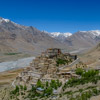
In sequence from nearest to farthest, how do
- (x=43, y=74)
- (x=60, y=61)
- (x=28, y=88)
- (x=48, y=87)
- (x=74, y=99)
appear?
(x=74, y=99) < (x=48, y=87) < (x=28, y=88) < (x=43, y=74) < (x=60, y=61)

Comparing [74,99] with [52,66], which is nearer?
[74,99]

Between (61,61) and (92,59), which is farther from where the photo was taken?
(92,59)

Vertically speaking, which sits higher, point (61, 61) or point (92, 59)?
point (92, 59)

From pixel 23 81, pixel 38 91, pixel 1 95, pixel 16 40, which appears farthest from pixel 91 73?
pixel 16 40

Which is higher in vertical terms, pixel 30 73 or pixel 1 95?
pixel 30 73

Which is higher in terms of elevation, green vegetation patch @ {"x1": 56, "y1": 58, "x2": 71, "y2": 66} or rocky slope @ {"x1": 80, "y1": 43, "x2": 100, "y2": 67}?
rocky slope @ {"x1": 80, "y1": 43, "x2": 100, "y2": 67}

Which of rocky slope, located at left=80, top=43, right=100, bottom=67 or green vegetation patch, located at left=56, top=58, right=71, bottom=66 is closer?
green vegetation patch, located at left=56, top=58, right=71, bottom=66

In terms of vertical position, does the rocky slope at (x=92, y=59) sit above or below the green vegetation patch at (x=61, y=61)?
above

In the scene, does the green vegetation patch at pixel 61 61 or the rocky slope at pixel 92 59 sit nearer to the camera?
the green vegetation patch at pixel 61 61

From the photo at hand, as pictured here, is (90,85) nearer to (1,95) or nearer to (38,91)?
(38,91)

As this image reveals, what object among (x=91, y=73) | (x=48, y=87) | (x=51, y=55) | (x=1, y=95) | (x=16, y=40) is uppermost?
(x=16, y=40)

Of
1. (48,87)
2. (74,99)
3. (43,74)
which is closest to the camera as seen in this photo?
(74,99)
